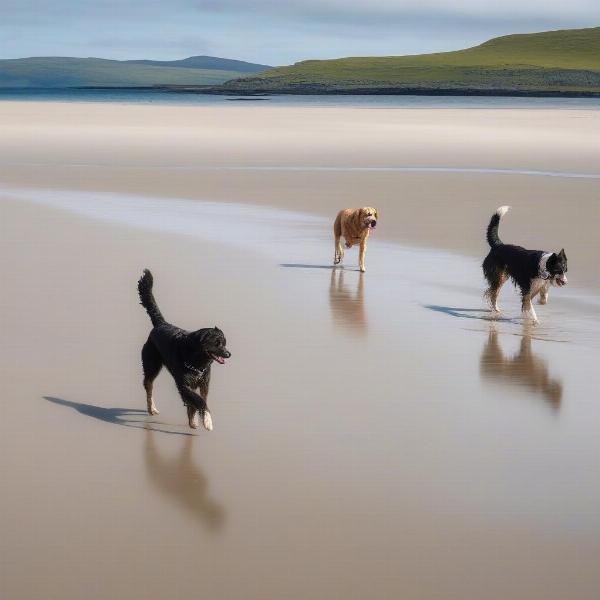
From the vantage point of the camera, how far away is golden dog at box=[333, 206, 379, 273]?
14.0m

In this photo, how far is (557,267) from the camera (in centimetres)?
1058

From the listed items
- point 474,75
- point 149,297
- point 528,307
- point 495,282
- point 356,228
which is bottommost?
point 528,307

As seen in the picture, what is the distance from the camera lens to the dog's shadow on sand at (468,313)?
11.1m

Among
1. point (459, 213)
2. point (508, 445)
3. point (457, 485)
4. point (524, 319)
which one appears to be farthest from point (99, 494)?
point (459, 213)

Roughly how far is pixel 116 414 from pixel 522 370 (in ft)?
9.94

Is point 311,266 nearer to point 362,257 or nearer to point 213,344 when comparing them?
point 362,257

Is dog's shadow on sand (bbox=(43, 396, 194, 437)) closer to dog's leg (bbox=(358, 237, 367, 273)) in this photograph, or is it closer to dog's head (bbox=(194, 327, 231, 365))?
dog's head (bbox=(194, 327, 231, 365))

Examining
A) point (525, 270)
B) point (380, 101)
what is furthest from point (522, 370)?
point (380, 101)

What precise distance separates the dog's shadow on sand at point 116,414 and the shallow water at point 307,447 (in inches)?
0.8

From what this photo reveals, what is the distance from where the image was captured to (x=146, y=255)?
14430 millimetres

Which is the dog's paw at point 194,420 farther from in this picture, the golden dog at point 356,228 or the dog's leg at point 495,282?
the golden dog at point 356,228

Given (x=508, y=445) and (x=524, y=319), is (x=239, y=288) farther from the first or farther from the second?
(x=508, y=445)

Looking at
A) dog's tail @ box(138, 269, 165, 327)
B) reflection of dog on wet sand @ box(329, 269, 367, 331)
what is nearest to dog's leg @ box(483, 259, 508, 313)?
reflection of dog on wet sand @ box(329, 269, 367, 331)

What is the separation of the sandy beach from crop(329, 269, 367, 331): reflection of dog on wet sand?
0.15ft
